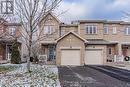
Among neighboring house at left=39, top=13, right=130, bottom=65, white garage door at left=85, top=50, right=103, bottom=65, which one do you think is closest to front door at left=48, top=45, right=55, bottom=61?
neighboring house at left=39, top=13, right=130, bottom=65

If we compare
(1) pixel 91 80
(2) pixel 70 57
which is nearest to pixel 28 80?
(1) pixel 91 80

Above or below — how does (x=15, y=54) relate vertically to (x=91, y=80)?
above

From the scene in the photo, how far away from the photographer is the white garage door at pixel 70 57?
39.5 m

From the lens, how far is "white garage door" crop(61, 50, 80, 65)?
130ft

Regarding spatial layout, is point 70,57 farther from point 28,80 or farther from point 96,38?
point 28,80

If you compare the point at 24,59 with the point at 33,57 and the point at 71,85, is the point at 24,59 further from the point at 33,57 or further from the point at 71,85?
the point at 71,85

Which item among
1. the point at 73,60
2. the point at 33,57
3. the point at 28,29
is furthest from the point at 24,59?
the point at 28,29

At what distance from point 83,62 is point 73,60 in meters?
1.48

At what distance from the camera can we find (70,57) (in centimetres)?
3959

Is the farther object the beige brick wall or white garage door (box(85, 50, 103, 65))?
the beige brick wall

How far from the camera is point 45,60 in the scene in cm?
4150

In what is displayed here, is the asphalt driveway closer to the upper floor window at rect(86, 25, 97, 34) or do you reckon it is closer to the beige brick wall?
the beige brick wall

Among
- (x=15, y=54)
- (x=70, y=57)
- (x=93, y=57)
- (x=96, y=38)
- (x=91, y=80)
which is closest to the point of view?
(x=91, y=80)

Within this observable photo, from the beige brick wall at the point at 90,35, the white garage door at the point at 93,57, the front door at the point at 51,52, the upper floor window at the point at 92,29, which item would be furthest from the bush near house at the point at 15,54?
the upper floor window at the point at 92,29
